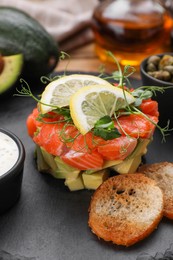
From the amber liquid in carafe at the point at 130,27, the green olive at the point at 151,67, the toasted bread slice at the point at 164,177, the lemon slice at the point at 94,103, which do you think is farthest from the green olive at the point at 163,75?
the amber liquid in carafe at the point at 130,27

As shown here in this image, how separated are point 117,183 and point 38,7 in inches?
115

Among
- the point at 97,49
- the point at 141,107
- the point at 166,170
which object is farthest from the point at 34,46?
the point at 166,170

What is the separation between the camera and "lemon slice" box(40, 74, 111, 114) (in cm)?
293

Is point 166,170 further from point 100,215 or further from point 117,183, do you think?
point 100,215

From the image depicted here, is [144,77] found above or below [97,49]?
above

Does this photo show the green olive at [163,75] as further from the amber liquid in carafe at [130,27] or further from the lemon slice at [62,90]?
the amber liquid in carafe at [130,27]

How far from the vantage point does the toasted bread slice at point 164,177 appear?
106 inches

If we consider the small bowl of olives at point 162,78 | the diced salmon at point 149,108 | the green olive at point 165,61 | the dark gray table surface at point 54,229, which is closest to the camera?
the dark gray table surface at point 54,229

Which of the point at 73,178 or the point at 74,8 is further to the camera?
the point at 74,8

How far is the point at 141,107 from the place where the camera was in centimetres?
306

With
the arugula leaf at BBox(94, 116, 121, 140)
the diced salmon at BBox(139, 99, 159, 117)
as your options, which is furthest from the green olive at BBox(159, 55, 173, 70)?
the arugula leaf at BBox(94, 116, 121, 140)

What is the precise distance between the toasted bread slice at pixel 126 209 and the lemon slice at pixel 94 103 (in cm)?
36

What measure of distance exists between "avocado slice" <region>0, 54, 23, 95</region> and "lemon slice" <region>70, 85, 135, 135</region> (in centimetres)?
115

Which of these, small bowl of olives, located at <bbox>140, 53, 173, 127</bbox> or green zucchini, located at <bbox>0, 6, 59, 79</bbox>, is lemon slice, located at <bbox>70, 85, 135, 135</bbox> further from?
green zucchini, located at <bbox>0, 6, 59, 79</bbox>
